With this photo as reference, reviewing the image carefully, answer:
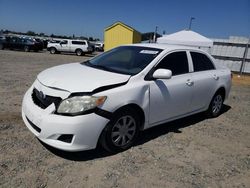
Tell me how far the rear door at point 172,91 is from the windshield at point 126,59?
0.26 meters

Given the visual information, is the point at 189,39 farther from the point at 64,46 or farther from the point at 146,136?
the point at 64,46

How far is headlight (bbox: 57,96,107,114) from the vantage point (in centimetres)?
353

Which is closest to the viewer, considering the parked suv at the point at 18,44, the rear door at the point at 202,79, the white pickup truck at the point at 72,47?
the rear door at the point at 202,79

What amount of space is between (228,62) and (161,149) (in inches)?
665

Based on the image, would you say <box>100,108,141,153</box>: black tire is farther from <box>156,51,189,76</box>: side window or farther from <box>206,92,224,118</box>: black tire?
<box>206,92,224,118</box>: black tire

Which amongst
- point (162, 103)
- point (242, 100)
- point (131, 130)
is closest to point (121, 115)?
point (131, 130)

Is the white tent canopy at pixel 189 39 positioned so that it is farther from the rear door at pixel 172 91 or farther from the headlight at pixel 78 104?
the headlight at pixel 78 104

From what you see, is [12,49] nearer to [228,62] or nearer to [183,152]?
[228,62]

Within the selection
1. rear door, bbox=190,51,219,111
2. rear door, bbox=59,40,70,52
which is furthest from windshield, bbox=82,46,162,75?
rear door, bbox=59,40,70,52

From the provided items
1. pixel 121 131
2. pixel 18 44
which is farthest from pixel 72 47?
pixel 121 131

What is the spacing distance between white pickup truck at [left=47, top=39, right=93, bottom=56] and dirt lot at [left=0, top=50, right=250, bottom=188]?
85.4 feet

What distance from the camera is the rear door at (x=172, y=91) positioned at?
4.40 m

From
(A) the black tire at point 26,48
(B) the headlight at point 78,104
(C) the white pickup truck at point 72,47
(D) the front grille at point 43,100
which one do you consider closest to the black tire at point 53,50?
(C) the white pickup truck at point 72,47

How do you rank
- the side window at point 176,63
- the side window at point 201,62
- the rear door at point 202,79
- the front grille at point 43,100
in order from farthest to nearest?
1. the side window at point 201,62
2. the rear door at point 202,79
3. the side window at point 176,63
4. the front grille at point 43,100
